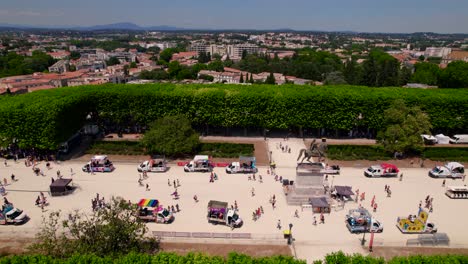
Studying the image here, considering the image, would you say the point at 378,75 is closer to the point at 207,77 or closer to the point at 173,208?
the point at 207,77

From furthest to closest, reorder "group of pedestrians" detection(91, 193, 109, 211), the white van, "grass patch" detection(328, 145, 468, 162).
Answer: the white van → "grass patch" detection(328, 145, 468, 162) → "group of pedestrians" detection(91, 193, 109, 211)

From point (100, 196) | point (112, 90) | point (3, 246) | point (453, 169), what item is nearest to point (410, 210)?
point (453, 169)

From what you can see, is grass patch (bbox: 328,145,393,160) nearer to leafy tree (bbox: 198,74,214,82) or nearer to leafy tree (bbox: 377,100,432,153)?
leafy tree (bbox: 377,100,432,153)

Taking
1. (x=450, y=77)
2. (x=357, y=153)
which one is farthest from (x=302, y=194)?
(x=450, y=77)

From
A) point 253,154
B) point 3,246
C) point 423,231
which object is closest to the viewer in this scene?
point 3,246

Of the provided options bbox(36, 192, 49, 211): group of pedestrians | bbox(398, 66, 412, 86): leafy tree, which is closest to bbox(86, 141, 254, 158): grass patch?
bbox(36, 192, 49, 211): group of pedestrians

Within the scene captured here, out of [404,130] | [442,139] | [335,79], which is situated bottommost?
[442,139]

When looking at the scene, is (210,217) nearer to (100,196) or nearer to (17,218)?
(100,196)
